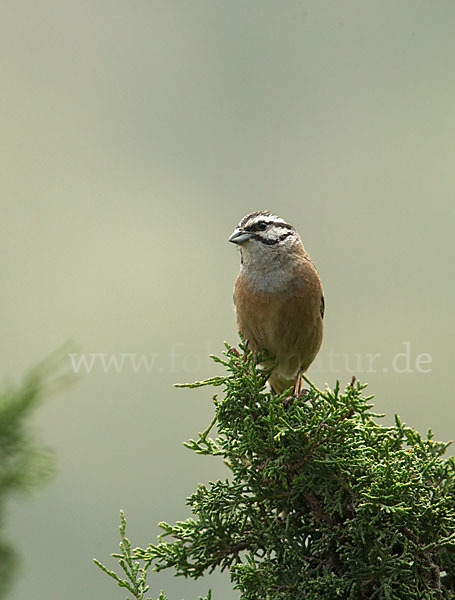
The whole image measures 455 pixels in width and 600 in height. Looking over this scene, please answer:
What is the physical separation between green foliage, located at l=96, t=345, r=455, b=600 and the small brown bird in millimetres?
742

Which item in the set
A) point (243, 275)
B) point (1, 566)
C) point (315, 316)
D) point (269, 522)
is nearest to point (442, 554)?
point (269, 522)

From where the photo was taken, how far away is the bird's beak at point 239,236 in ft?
9.63

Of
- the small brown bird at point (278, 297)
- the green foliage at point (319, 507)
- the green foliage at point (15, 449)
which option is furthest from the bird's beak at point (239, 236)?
the green foliage at point (15, 449)

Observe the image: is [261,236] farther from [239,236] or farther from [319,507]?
[319,507]

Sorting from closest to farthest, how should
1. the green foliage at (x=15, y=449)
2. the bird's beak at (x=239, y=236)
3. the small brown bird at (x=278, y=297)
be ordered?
the green foliage at (x=15, y=449)
the small brown bird at (x=278, y=297)
the bird's beak at (x=239, y=236)

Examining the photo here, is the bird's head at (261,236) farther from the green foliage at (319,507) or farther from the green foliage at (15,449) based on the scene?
the green foliage at (15,449)

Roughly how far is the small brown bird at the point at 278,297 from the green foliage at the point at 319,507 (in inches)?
29.2

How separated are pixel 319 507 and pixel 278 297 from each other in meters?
1.15

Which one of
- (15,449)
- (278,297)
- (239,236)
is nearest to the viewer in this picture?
(15,449)

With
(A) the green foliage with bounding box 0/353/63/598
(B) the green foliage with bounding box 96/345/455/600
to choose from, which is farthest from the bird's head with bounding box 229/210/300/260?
(A) the green foliage with bounding box 0/353/63/598

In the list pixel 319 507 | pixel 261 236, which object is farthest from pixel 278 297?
pixel 319 507

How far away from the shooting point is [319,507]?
6.03 ft

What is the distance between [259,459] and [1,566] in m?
0.72

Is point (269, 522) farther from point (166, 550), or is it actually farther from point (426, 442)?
point (426, 442)
